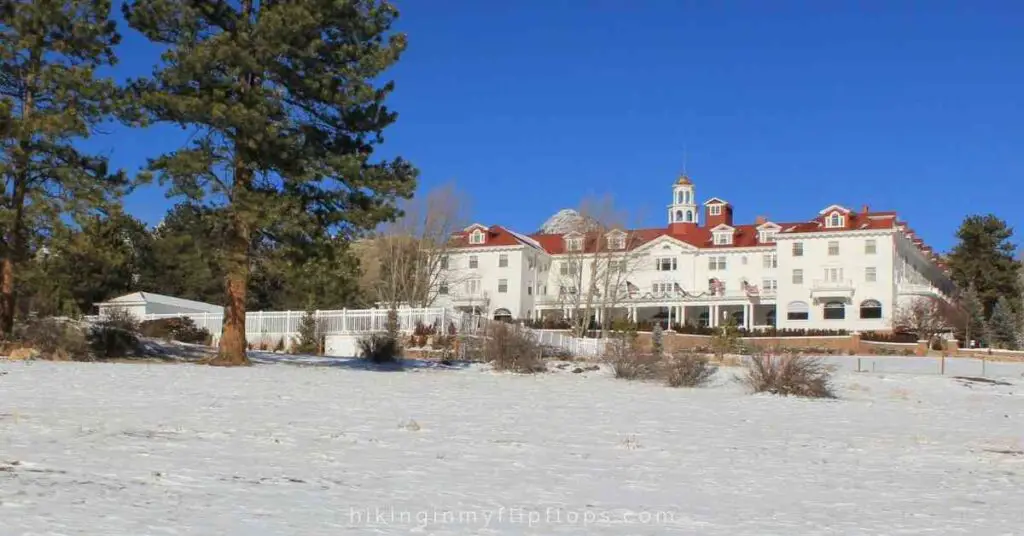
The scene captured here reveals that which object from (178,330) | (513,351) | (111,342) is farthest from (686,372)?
(178,330)

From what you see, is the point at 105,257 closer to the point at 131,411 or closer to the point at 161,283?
the point at 131,411

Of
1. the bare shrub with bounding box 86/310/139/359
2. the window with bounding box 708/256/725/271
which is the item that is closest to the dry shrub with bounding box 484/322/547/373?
the bare shrub with bounding box 86/310/139/359

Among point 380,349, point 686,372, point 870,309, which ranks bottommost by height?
point 686,372

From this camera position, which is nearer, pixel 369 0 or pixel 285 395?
pixel 285 395

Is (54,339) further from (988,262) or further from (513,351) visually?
(988,262)

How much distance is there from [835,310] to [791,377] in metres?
50.1

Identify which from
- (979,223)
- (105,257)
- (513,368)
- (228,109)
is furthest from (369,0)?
(979,223)

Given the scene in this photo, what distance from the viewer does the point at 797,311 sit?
225 feet

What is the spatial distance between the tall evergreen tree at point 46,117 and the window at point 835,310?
178 feet

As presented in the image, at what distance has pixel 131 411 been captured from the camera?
1084cm

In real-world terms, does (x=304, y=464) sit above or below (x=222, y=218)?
below

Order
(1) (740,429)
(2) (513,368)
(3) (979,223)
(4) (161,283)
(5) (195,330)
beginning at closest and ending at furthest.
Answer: (1) (740,429)
(2) (513,368)
(5) (195,330)
(4) (161,283)
(3) (979,223)

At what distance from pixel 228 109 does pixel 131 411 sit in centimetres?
1062

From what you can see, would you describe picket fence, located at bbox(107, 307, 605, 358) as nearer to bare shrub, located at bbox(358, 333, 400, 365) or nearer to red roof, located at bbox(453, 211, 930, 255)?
bare shrub, located at bbox(358, 333, 400, 365)
